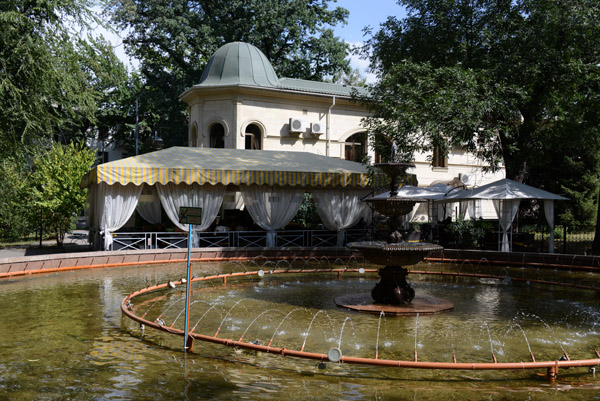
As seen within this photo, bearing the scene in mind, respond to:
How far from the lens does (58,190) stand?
21875mm

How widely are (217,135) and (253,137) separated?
2.02 metres

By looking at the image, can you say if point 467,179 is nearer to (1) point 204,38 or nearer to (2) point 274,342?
(1) point 204,38

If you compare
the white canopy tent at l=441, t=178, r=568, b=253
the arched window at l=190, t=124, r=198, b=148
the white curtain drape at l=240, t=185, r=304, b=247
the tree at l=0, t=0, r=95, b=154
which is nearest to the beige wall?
the arched window at l=190, t=124, r=198, b=148

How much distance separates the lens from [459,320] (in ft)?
31.1

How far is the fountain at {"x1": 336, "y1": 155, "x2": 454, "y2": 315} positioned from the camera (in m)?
10.2

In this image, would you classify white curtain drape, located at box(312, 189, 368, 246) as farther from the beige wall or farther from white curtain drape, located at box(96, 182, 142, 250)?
the beige wall

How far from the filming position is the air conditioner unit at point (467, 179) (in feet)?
111

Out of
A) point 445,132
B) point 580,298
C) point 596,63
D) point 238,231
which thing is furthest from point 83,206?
point 596,63

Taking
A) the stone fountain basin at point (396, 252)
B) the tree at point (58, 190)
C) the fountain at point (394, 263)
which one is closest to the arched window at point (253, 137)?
the tree at point (58, 190)

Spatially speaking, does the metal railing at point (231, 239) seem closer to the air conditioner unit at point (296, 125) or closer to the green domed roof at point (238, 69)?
the air conditioner unit at point (296, 125)

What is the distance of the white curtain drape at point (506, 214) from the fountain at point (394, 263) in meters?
9.11

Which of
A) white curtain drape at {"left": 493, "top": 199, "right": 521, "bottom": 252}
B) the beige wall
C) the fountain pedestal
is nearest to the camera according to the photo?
the fountain pedestal

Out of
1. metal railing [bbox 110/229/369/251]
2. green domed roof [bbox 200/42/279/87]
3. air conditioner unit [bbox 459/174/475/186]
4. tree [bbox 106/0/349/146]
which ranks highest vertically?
tree [bbox 106/0/349/146]

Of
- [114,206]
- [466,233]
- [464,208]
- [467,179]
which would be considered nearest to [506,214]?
[466,233]
